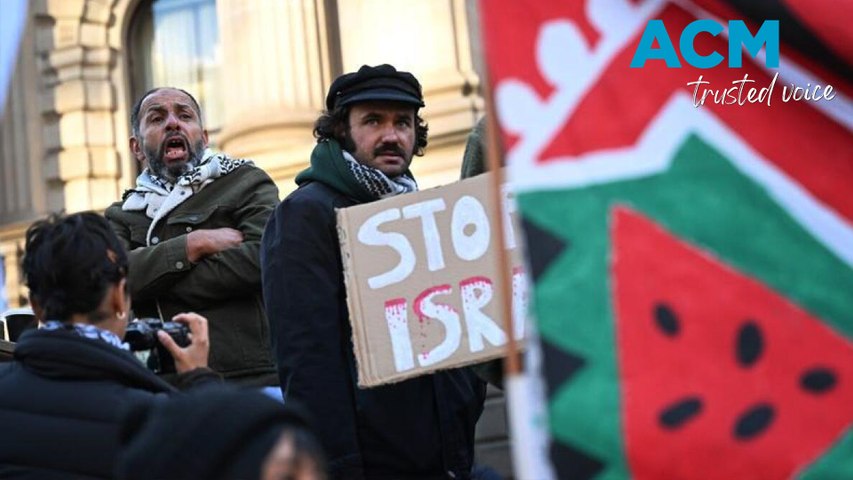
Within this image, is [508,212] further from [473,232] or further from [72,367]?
[72,367]

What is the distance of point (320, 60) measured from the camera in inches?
472

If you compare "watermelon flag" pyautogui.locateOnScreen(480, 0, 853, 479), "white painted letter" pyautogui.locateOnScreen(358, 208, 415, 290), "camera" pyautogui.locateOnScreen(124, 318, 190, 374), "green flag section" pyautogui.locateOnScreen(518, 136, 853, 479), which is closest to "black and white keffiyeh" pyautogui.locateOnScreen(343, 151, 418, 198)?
"white painted letter" pyautogui.locateOnScreen(358, 208, 415, 290)

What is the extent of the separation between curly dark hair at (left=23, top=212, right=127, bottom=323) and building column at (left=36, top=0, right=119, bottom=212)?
10662mm

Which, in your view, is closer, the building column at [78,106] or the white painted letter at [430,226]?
the white painted letter at [430,226]

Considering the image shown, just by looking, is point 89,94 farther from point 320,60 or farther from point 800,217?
point 800,217

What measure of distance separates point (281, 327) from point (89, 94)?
10202 mm

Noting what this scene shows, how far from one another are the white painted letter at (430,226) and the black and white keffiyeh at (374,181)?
268 mm

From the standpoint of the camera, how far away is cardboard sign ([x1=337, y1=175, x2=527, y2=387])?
421 centimetres

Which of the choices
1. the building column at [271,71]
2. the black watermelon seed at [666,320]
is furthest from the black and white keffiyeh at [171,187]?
the building column at [271,71]

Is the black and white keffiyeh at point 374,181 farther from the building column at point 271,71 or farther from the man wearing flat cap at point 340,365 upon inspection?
the building column at point 271,71

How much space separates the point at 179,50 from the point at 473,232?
10.6 metres

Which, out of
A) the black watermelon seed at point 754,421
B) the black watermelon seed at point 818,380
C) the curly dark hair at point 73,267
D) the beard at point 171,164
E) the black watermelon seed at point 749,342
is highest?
the beard at point 171,164

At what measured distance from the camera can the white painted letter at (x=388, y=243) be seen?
4273mm

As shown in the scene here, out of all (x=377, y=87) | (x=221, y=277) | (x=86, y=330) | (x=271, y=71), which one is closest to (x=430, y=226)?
(x=377, y=87)
